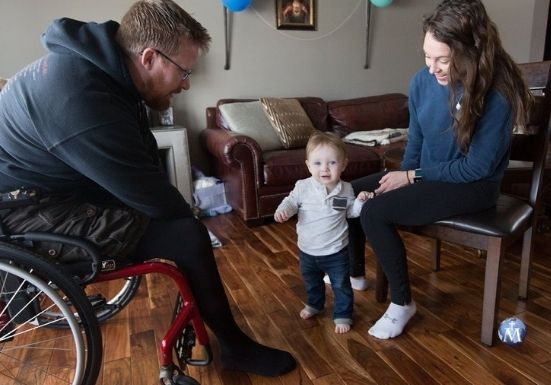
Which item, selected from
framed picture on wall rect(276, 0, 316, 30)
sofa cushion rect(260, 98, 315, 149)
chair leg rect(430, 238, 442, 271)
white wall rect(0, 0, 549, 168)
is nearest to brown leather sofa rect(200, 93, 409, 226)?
sofa cushion rect(260, 98, 315, 149)

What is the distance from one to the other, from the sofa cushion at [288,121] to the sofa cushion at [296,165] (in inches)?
6.1

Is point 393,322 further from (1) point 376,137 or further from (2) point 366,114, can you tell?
(2) point 366,114

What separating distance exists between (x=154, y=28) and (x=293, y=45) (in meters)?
2.50

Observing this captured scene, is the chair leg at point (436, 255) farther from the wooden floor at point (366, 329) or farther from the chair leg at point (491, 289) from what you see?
the chair leg at point (491, 289)

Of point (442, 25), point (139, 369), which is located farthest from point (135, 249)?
point (442, 25)

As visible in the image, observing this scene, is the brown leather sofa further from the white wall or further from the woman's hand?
the woman's hand

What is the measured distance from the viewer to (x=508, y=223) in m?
1.21

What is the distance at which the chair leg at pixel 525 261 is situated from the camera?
1.46m

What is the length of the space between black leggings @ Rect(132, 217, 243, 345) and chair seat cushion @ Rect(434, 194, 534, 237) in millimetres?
733

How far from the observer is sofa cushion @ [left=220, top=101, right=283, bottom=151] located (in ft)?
8.87

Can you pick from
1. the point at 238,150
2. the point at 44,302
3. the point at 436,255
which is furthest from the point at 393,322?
the point at 238,150

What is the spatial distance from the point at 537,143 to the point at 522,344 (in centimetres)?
68

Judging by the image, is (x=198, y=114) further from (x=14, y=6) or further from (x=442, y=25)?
(x=442, y=25)

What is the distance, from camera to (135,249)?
3.42 feet
